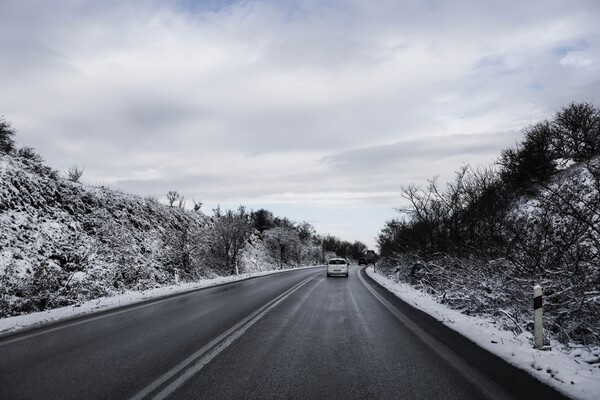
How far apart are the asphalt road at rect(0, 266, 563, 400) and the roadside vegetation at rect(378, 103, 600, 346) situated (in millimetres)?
2290

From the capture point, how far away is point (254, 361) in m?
5.59

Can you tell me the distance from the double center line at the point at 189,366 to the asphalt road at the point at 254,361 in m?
0.01

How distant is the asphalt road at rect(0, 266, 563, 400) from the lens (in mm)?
4367

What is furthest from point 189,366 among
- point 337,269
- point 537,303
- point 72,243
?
point 337,269

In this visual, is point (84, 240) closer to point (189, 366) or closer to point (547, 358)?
point (189, 366)

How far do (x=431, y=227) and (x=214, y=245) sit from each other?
2054cm

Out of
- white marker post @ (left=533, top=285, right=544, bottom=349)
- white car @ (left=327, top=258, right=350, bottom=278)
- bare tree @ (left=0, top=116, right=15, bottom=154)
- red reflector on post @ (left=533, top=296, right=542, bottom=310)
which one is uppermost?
bare tree @ (left=0, top=116, right=15, bottom=154)

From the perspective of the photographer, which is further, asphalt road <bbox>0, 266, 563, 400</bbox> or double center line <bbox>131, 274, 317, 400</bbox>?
asphalt road <bbox>0, 266, 563, 400</bbox>

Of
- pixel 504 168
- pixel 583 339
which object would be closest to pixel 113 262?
pixel 583 339

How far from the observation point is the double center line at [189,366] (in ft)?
14.0

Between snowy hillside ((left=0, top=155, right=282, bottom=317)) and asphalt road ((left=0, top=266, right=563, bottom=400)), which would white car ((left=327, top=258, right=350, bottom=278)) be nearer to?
snowy hillside ((left=0, top=155, right=282, bottom=317))

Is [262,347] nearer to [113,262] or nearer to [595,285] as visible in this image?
[595,285]

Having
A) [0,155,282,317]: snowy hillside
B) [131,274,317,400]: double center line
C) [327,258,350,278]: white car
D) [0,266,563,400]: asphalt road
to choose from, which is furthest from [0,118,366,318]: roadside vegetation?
[327,258,350,278]: white car

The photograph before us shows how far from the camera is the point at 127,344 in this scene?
22.0 feet
